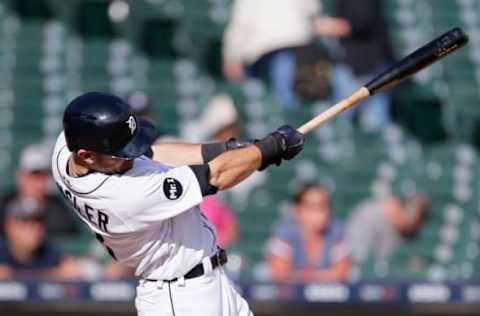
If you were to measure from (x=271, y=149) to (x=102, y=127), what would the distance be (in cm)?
58

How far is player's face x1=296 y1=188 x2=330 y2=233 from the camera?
6727 mm

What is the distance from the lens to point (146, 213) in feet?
13.4

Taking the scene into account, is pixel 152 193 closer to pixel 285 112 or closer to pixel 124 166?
pixel 124 166

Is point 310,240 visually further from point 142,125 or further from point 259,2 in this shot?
point 142,125

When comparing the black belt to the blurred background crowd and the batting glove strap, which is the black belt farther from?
the blurred background crowd

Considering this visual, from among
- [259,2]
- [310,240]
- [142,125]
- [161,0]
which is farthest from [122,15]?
[142,125]

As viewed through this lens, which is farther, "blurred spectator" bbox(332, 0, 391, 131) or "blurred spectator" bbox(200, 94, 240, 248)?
"blurred spectator" bbox(332, 0, 391, 131)

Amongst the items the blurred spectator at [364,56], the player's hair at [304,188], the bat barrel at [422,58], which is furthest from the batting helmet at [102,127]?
the blurred spectator at [364,56]

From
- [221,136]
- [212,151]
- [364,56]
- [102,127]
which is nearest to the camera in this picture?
[102,127]

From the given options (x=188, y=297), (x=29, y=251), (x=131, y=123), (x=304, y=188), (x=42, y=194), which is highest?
(x=42, y=194)

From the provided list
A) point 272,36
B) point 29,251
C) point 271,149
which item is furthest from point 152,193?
point 272,36

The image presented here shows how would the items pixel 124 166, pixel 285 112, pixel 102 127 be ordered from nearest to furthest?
pixel 102 127 < pixel 124 166 < pixel 285 112

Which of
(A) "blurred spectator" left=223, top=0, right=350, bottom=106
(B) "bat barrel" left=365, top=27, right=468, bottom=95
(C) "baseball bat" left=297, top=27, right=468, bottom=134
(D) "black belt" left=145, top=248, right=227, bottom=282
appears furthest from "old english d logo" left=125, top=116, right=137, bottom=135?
(A) "blurred spectator" left=223, top=0, right=350, bottom=106

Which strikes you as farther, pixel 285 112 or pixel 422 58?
pixel 285 112
